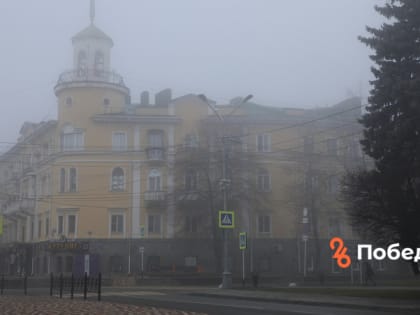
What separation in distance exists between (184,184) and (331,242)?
15218mm

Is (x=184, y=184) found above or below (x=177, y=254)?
above

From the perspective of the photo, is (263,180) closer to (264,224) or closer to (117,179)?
(264,224)

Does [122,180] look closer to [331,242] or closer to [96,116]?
[96,116]

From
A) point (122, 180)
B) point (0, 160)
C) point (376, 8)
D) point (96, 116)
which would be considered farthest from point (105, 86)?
point (376, 8)

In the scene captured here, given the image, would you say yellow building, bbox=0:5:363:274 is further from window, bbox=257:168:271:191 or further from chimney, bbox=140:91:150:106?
chimney, bbox=140:91:150:106

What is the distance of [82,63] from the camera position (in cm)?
6425

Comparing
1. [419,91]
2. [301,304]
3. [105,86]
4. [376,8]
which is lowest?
[301,304]

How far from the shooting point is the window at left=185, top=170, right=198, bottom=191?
59.7 meters

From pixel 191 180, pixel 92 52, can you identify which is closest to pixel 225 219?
pixel 191 180

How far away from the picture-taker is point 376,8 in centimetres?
2673

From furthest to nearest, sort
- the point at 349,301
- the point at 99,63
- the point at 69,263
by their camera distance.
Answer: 1. the point at 99,63
2. the point at 69,263
3. the point at 349,301

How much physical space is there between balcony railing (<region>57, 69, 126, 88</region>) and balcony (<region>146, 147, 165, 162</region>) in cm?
725

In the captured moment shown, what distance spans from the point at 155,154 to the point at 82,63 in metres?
11.3

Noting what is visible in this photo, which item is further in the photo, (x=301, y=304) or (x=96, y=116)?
(x=96, y=116)
